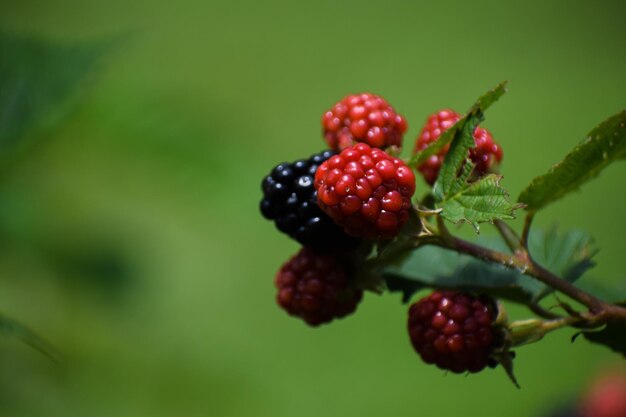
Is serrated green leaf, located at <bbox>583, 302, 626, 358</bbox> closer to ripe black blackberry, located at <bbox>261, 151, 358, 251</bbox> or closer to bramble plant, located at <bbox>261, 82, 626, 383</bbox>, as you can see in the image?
bramble plant, located at <bbox>261, 82, 626, 383</bbox>

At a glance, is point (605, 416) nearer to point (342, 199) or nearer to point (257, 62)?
point (342, 199)

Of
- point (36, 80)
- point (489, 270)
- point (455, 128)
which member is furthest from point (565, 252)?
point (36, 80)

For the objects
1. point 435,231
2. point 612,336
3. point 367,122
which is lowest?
point 612,336

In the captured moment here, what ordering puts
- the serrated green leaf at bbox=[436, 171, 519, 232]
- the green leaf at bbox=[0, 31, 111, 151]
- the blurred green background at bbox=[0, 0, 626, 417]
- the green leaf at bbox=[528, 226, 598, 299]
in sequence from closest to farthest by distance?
the serrated green leaf at bbox=[436, 171, 519, 232] < the green leaf at bbox=[528, 226, 598, 299] < the green leaf at bbox=[0, 31, 111, 151] < the blurred green background at bbox=[0, 0, 626, 417]

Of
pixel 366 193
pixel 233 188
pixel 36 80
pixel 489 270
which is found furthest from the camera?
pixel 233 188

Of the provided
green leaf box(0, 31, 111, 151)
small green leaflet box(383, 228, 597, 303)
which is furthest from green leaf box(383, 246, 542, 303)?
green leaf box(0, 31, 111, 151)

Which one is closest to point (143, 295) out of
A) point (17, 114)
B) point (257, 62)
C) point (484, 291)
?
point (17, 114)

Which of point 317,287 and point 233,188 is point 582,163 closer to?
point 317,287
